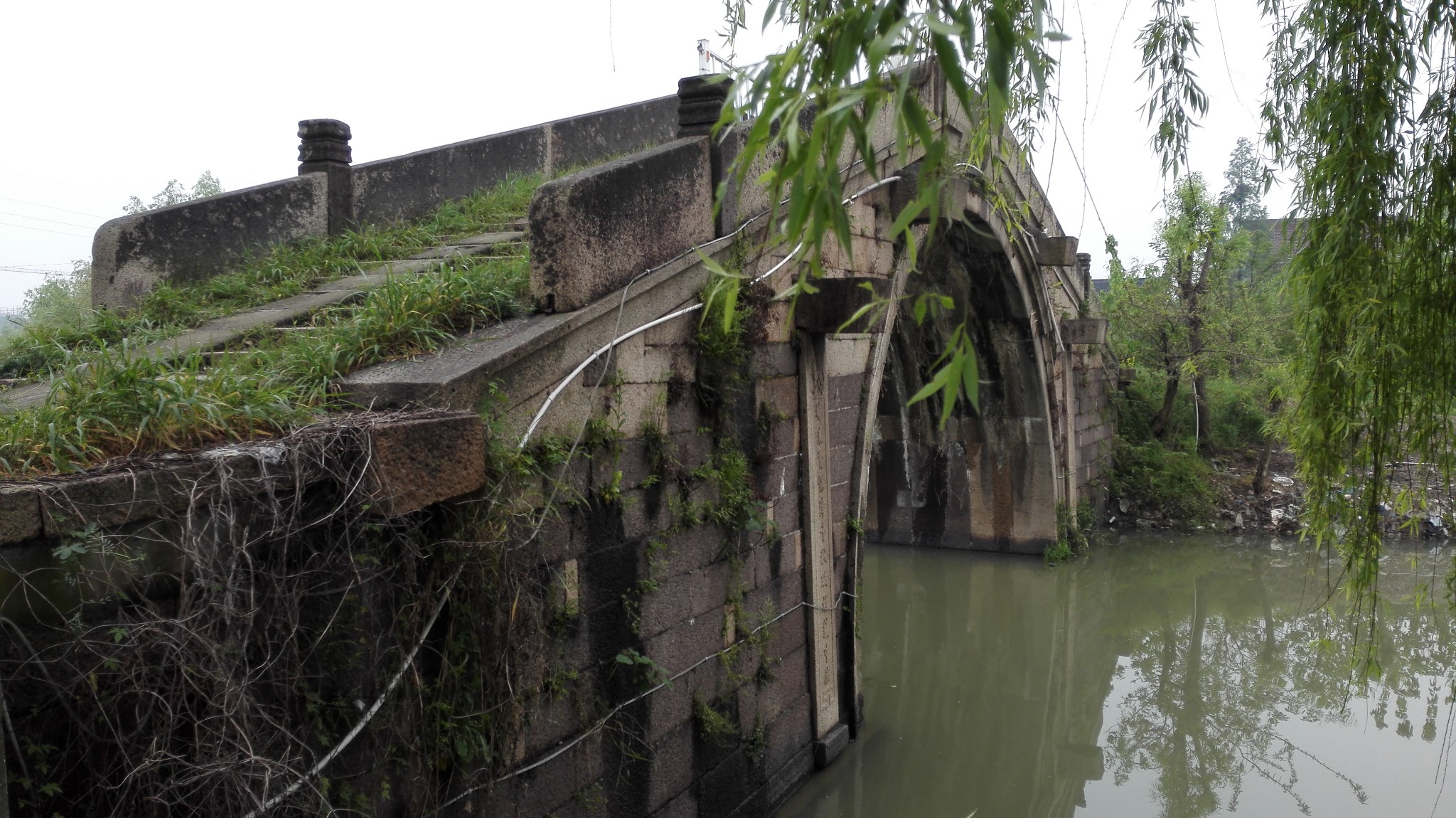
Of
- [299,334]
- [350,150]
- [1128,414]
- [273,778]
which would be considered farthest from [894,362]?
[273,778]

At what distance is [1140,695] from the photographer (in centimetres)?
737

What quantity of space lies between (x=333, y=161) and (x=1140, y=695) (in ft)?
20.6

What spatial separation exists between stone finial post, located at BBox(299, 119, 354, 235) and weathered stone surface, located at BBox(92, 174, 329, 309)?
0.20 feet

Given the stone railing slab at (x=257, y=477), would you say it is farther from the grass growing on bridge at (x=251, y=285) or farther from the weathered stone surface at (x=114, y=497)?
the grass growing on bridge at (x=251, y=285)

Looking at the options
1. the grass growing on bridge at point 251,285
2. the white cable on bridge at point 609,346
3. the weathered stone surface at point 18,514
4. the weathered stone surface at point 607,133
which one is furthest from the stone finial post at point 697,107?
the weathered stone surface at point 18,514

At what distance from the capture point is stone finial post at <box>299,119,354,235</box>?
5410 millimetres

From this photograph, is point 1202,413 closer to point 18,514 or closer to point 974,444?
point 974,444

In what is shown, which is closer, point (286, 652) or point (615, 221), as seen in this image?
point (286, 652)

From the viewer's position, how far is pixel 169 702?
6.92ft

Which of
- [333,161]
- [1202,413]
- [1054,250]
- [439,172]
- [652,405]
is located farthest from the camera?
[1202,413]

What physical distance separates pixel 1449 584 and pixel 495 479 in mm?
2923

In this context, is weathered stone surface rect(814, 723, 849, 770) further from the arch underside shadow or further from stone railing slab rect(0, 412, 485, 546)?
the arch underside shadow

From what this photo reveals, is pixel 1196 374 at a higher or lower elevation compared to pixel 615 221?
lower

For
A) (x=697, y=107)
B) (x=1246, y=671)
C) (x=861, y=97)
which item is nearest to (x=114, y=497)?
(x=861, y=97)
